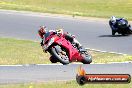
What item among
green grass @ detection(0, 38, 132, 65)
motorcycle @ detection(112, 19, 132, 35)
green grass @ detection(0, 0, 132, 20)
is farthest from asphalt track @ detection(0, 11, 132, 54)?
green grass @ detection(0, 0, 132, 20)

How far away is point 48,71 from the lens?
45.8 ft

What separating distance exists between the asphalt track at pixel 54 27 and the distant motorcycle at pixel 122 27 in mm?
339

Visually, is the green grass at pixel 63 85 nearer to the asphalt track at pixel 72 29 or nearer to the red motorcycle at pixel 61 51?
the red motorcycle at pixel 61 51

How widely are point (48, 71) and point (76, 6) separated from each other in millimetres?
27473

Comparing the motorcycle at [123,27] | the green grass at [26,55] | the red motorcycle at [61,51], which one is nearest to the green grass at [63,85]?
the red motorcycle at [61,51]

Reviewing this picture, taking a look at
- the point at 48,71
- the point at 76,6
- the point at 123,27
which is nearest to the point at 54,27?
the point at 123,27

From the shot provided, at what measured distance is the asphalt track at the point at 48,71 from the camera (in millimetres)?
12694

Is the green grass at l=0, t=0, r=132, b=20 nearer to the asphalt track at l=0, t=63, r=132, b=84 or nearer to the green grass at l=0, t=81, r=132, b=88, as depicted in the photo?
the asphalt track at l=0, t=63, r=132, b=84

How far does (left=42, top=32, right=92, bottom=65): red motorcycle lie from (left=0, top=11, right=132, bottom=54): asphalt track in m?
10.9

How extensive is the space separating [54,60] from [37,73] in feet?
10.6

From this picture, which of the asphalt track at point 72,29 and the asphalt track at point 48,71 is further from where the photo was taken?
the asphalt track at point 72,29

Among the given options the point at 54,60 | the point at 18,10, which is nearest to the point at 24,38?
the point at 18,10

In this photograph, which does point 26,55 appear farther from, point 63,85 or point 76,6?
point 76,6

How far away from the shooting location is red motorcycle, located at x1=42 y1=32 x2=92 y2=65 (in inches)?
391
